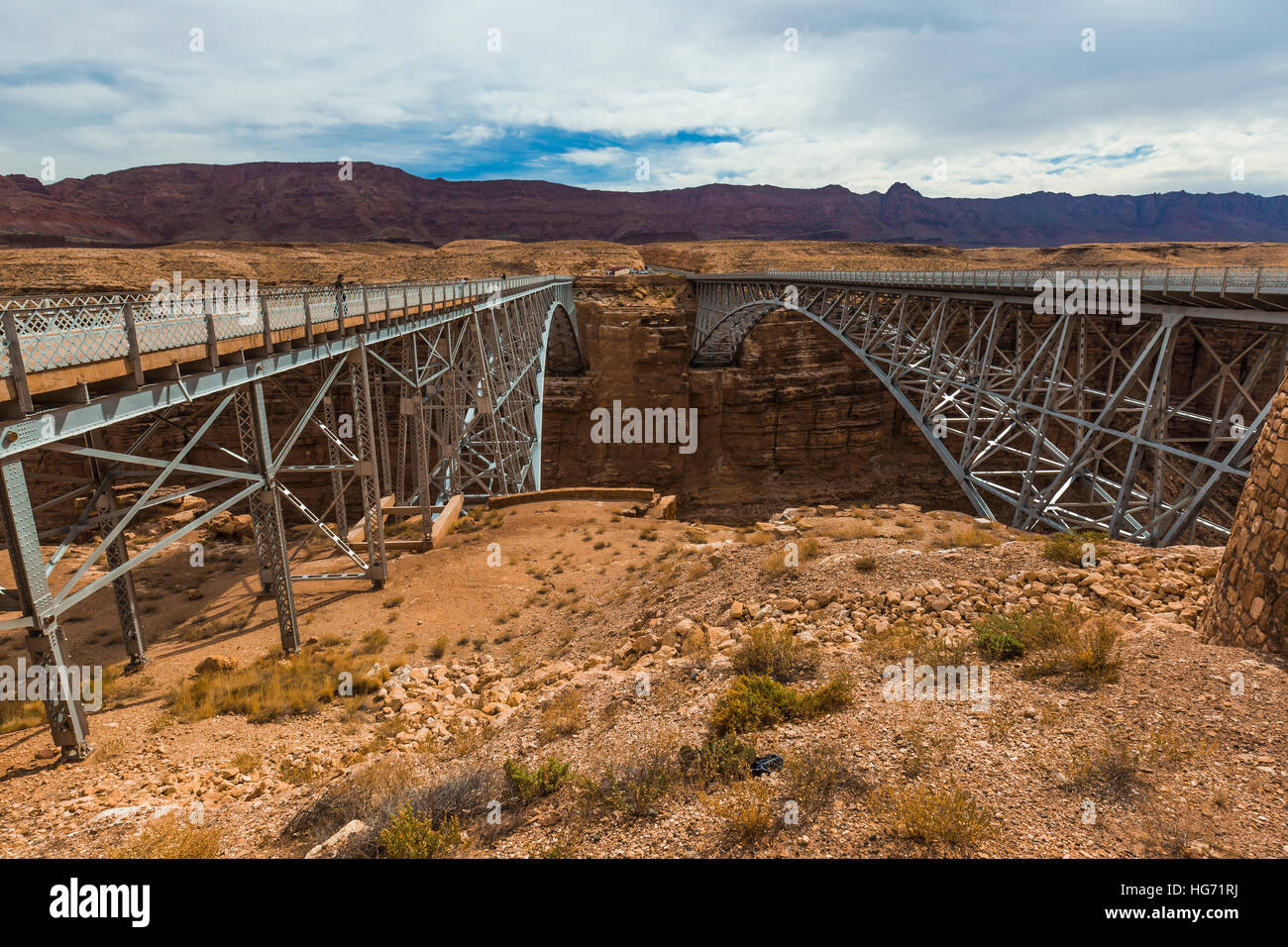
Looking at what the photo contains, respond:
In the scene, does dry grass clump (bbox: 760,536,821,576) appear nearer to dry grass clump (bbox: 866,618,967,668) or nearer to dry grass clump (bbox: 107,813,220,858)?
dry grass clump (bbox: 866,618,967,668)

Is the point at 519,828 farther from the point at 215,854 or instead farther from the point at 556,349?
the point at 556,349

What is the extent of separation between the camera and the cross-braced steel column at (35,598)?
7148 mm

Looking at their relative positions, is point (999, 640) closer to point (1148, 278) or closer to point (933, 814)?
point (933, 814)

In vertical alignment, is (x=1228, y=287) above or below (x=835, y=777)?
above

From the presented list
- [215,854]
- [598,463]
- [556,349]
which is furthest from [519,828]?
[556,349]

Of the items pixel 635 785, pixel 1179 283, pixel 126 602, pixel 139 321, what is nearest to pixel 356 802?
pixel 635 785

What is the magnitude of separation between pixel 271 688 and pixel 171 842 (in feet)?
17.2

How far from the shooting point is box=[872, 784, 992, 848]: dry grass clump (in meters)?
4.69

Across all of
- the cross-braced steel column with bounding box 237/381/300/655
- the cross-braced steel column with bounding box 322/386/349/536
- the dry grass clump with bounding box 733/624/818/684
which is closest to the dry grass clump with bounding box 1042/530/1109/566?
A: the dry grass clump with bounding box 733/624/818/684

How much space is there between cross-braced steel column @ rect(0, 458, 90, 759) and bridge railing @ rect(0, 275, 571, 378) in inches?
58.5

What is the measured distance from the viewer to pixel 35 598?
24.1 feet

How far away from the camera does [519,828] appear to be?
5.62 m
